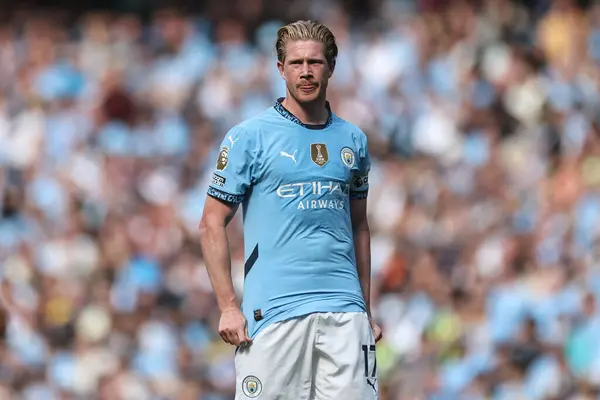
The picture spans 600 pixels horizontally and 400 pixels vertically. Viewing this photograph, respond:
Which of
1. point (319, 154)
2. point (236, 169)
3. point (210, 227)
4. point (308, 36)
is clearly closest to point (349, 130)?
point (319, 154)

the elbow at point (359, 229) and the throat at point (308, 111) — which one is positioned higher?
the throat at point (308, 111)

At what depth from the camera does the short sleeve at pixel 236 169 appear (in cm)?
659

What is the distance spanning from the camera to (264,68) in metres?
18.1

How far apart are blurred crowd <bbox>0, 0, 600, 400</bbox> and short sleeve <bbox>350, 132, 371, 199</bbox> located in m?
5.70

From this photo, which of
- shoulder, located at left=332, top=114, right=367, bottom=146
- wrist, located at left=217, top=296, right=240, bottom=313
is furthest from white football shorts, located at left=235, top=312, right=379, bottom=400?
shoulder, located at left=332, top=114, right=367, bottom=146

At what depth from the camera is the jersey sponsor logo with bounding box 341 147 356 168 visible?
6.71m

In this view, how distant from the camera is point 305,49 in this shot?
21.7 feet

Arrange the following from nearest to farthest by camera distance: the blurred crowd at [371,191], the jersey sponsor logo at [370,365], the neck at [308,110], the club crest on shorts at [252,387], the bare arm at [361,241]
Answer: the club crest on shorts at [252,387] → the jersey sponsor logo at [370,365] → the neck at [308,110] → the bare arm at [361,241] → the blurred crowd at [371,191]

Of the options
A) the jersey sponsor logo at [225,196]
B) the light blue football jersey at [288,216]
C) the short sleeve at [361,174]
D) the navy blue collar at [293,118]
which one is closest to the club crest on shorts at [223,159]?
the light blue football jersey at [288,216]

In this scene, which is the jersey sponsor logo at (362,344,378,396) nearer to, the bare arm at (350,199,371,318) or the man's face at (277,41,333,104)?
the bare arm at (350,199,371,318)

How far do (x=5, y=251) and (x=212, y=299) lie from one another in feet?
8.96

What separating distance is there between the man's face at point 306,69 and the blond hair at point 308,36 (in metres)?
0.02

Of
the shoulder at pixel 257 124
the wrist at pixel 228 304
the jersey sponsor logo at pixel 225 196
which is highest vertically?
the shoulder at pixel 257 124

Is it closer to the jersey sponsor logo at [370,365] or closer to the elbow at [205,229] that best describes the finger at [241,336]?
the elbow at [205,229]
